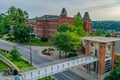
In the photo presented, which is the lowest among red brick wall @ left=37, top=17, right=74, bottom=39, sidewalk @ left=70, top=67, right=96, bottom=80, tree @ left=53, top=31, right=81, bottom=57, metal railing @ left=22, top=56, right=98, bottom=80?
sidewalk @ left=70, top=67, right=96, bottom=80

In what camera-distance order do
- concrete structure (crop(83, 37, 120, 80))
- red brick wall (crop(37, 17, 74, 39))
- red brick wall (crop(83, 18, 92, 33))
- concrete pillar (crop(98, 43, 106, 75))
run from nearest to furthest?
concrete pillar (crop(98, 43, 106, 75))
concrete structure (crop(83, 37, 120, 80))
red brick wall (crop(37, 17, 74, 39))
red brick wall (crop(83, 18, 92, 33))

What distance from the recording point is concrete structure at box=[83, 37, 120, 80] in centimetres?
4394

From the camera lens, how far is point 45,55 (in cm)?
5700

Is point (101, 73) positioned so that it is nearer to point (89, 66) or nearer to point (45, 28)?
point (89, 66)

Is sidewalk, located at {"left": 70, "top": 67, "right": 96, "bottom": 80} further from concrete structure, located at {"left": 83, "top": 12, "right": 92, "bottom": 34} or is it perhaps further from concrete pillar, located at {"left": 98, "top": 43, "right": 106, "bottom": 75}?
concrete structure, located at {"left": 83, "top": 12, "right": 92, "bottom": 34}

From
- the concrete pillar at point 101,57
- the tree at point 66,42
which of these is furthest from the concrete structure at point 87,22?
the concrete pillar at point 101,57

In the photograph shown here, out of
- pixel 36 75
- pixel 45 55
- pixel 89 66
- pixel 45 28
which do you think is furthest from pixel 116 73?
pixel 45 28

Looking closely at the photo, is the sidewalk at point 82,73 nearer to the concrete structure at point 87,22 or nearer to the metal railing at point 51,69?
the metal railing at point 51,69

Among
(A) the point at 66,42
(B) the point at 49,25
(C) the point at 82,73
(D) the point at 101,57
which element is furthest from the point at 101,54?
(B) the point at 49,25

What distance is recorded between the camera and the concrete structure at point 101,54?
43.9m

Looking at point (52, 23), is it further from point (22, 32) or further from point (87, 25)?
point (22, 32)

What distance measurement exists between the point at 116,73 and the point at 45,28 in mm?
52694

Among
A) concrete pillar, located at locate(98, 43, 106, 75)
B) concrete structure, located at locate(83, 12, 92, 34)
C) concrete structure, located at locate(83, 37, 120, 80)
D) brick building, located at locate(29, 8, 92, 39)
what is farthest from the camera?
concrete structure, located at locate(83, 12, 92, 34)

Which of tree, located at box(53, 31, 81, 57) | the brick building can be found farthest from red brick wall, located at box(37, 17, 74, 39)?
tree, located at box(53, 31, 81, 57)
